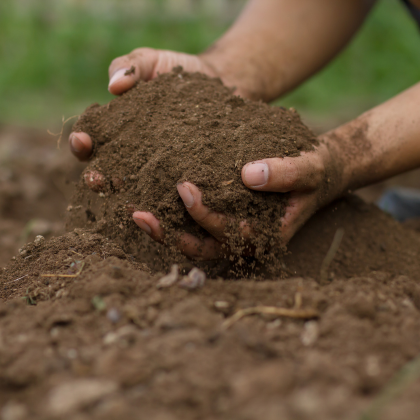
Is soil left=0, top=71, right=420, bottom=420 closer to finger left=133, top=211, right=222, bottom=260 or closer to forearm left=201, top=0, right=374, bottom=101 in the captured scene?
finger left=133, top=211, right=222, bottom=260

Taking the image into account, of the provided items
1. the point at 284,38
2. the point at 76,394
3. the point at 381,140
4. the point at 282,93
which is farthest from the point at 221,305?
the point at 284,38

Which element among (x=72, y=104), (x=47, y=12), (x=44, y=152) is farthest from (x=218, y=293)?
(x=47, y=12)

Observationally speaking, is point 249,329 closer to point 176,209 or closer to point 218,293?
point 218,293

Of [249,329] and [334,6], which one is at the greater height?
[334,6]

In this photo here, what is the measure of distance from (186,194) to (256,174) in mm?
257

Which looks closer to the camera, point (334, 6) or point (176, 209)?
point (176, 209)

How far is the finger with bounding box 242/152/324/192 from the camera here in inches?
57.2

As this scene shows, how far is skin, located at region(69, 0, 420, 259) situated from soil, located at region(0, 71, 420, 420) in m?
0.37

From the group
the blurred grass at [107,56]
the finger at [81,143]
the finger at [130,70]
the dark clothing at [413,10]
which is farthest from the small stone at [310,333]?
the blurred grass at [107,56]

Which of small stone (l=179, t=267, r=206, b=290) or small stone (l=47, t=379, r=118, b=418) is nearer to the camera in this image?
small stone (l=47, t=379, r=118, b=418)

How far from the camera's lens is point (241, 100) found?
72.0 inches

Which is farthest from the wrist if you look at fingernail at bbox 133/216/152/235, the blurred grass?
the blurred grass

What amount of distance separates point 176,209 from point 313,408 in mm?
954

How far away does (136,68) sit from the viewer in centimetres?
196
